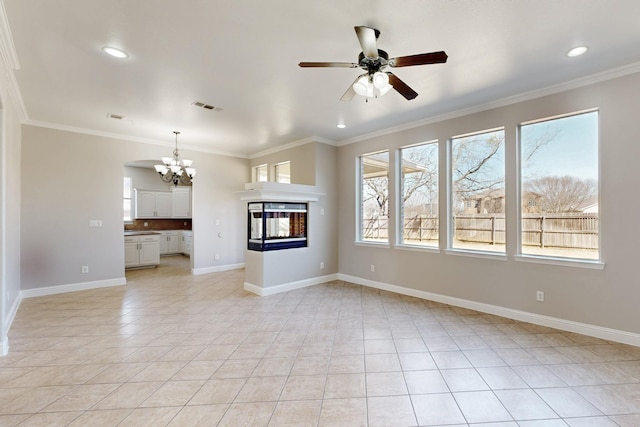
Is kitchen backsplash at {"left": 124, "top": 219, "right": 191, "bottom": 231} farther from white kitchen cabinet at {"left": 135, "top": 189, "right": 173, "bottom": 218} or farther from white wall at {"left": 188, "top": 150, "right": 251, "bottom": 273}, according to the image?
white wall at {"left": 188, "top": 150, "right": 251, "bottom": 273}

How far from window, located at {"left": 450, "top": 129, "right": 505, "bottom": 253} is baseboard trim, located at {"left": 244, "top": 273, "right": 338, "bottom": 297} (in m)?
2.53

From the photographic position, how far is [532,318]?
3.64 m

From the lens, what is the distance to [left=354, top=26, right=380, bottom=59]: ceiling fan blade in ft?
6.39

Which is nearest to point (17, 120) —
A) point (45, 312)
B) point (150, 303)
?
point (45, 312)

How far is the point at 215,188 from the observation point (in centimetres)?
695

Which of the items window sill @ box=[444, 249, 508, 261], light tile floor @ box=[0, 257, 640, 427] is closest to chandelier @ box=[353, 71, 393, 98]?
light tile floor @ box=[0, 257, 640, 427]

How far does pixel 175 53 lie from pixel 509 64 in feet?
10.8

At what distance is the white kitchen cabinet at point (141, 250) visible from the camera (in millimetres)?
7162

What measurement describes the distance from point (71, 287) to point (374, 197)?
18.5 ft

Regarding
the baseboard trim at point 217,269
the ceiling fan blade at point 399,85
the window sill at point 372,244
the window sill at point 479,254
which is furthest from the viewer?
the baseboard trim at point 217,269

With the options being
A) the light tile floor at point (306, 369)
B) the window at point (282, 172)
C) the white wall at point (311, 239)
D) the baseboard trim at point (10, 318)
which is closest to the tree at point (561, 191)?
the light tile floor at point (306, 369)

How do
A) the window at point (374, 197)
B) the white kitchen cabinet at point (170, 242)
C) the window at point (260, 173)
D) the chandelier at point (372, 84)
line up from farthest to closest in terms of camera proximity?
the white kitchen cabinet at point (170, 242) → the window at point (260, 173) → the window at point (374, 197) → the chandelier at point (372, 84)

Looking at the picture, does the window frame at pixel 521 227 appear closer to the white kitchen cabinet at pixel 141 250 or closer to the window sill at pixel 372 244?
the window sill at pixel 372 244

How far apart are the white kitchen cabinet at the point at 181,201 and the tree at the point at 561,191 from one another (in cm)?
916
